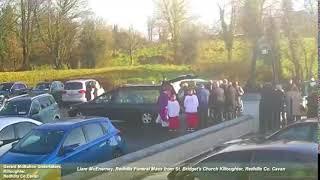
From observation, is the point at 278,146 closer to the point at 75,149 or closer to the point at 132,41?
the point at 132,41

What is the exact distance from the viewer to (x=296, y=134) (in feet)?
13.5

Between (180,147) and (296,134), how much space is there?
0.80 m

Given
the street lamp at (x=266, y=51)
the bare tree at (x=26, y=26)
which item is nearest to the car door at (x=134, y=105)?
the bare tree at (x=26, y=26)

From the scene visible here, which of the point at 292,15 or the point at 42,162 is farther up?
the point at 292,15

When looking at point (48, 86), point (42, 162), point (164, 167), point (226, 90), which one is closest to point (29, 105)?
point (48, 86)

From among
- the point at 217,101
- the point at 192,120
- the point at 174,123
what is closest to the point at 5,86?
the point at 174,123

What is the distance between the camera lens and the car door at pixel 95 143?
426 cm

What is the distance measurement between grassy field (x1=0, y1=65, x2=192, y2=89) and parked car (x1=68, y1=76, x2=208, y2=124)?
0.08 m

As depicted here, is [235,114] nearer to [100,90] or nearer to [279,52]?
[279,52]

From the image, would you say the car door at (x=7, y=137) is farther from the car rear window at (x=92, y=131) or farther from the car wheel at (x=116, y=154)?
the car wheel at (x=116, y=154)

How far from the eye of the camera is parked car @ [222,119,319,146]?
4043 millimetres

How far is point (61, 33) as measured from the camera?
440 cm

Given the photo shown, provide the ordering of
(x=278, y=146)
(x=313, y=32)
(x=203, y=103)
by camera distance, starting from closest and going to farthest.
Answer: (x=313, y=32) → (x=278, y=146) → (x=203, y=103)

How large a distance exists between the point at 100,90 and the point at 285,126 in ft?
4.36
